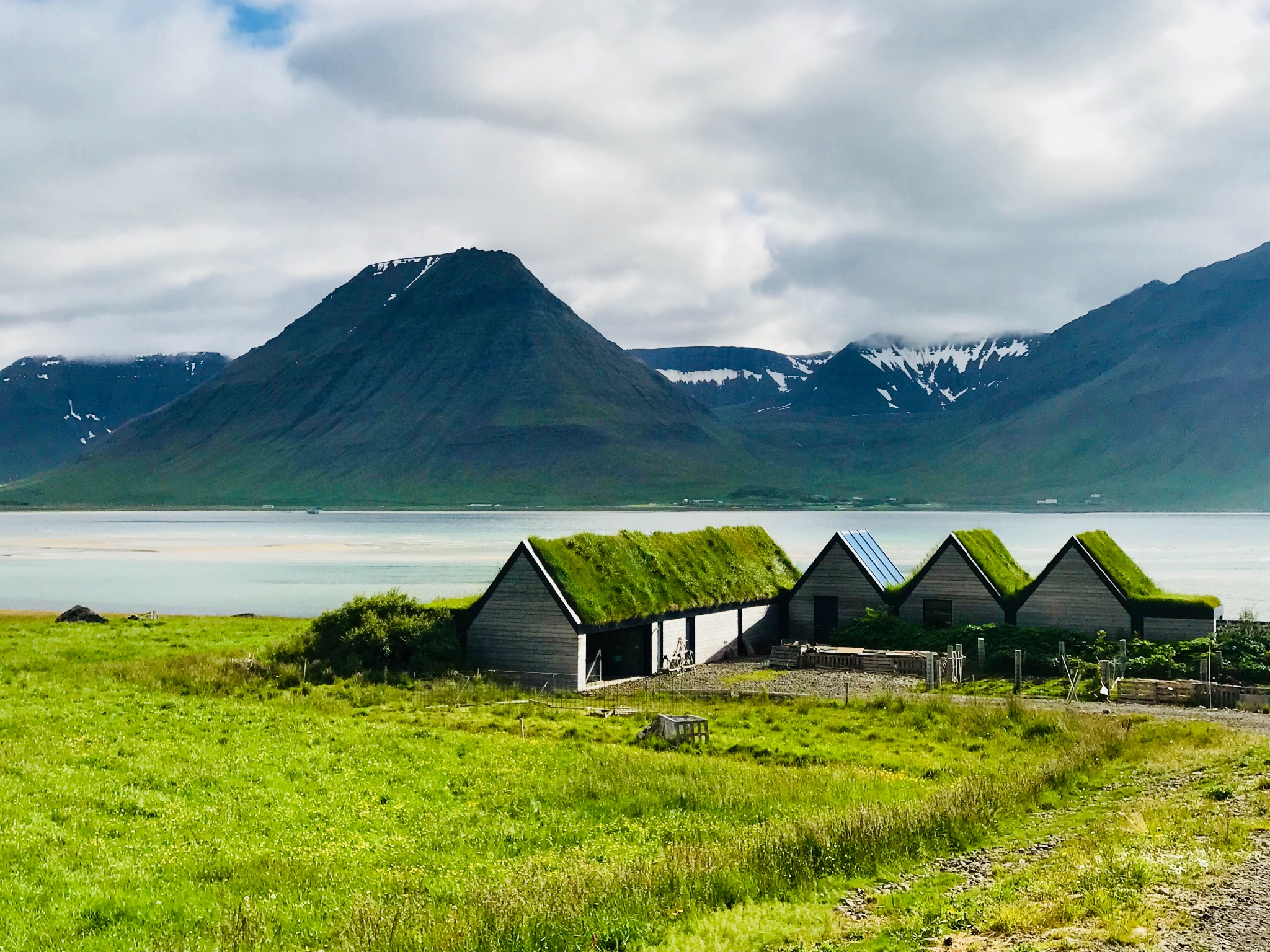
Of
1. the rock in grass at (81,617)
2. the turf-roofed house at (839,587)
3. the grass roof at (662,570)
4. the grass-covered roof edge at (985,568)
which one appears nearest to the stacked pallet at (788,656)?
the grass roof at (662,570)

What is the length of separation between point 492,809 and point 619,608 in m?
21.6

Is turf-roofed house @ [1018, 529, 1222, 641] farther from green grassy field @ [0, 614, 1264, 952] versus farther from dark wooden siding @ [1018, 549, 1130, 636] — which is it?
green grassy field @ [0, 614, 1264, 952]

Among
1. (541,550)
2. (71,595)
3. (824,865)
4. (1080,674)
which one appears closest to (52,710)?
(541,550)

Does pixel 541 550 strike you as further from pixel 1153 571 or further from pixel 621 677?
pixel 1153 571

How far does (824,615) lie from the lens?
177 feet

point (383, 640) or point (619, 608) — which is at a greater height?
point (619, 608)

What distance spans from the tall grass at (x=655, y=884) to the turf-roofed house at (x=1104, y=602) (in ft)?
89.7

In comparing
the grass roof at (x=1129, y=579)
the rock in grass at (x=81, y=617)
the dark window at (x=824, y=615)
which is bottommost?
the rock in grass at (x=81, y=617)

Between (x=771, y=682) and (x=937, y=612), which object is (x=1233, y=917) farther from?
(x=937, y=612)

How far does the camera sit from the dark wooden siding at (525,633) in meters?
42.5

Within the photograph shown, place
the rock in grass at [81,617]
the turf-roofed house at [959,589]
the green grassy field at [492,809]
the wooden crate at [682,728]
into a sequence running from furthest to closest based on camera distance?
1. the rock in grass at [81,617]
2. the turf-roofed house at [959,589]
3. the wooden crate at [682,728]
4. the green grassy field at [492,809]

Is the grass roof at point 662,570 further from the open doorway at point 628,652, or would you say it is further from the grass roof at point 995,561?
the grass roof at point 995,561

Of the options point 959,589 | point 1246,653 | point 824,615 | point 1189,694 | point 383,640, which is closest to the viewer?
point 1189,694

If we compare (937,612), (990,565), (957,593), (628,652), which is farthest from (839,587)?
(628,652)
